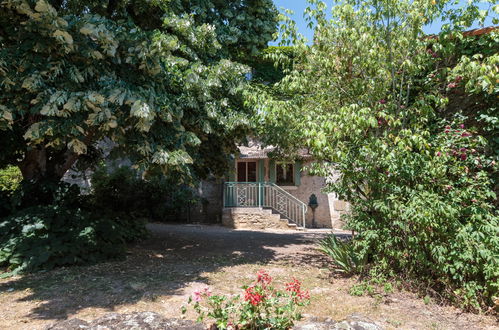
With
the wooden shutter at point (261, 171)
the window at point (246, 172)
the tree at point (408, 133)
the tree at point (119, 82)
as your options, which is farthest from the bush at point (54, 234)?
the window at point (246, 172)

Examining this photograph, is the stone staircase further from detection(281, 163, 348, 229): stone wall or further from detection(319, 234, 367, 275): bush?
detection(319, 234, 367, 275): bush

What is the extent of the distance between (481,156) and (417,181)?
2.68 feet

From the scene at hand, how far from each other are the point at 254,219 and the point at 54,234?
8.22 m

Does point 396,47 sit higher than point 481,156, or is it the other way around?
point 396,47

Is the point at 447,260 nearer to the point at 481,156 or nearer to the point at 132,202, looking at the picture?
the point at 481,156

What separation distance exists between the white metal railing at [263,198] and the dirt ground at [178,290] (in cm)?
614

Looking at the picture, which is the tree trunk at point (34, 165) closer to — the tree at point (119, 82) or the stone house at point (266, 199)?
the tree at point (119, 82)

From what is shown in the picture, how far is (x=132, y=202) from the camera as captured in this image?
39.2 feet

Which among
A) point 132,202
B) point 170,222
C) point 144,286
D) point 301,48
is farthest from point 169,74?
point 170,222

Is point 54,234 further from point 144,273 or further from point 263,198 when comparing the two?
point 263,198

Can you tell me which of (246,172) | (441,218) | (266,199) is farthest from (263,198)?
(441,218)

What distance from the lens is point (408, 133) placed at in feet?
14.9

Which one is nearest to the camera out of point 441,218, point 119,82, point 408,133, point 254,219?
point 441,218

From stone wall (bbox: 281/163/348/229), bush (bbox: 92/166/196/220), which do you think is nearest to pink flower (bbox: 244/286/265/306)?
bush (bbox: 92/166/196/220)
